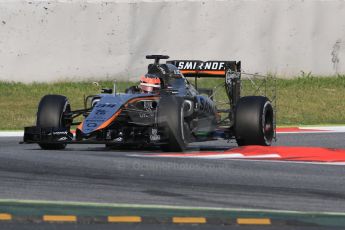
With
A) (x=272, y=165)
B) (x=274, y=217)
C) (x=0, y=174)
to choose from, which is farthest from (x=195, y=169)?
(x=274, y=217)

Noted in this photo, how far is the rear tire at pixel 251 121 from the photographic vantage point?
1265cm

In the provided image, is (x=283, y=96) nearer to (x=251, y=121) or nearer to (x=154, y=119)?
(x=251, y=121)

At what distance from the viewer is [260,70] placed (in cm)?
2088

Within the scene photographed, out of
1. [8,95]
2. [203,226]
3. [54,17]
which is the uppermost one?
[54,17]

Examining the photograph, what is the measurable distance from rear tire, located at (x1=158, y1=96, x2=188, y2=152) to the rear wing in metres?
2.21

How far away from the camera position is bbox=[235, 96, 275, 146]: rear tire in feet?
41.5

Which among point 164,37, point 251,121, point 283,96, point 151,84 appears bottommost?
point 251,121

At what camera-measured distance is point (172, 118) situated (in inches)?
471

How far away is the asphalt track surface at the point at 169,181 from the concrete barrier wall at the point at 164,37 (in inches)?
343

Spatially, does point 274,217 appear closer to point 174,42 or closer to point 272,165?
point 272,165

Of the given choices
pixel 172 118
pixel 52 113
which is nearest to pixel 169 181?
pixel 172 118

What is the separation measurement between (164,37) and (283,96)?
292 centimetres

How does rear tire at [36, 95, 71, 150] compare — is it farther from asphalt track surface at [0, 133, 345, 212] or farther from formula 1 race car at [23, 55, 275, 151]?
asphalt track surface at [0, 133, 345, 212]

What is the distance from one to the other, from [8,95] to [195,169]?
450 inches
